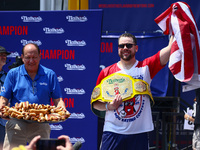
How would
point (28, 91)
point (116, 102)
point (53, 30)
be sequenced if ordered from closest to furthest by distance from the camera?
point (116, 102) < point (28, 91) < point (53, 30)

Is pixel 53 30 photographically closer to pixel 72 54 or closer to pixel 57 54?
pixel 57 54

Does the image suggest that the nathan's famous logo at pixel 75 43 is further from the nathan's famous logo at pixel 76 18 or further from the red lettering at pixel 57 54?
the nathan's famous logo at pixel 76 18

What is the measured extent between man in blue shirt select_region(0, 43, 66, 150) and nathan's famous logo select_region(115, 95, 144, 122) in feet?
2.75

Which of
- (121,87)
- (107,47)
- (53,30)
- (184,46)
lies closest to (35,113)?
(121,87)

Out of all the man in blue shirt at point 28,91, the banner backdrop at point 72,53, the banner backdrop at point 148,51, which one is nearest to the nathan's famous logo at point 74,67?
the banner backdrop at point 72,53

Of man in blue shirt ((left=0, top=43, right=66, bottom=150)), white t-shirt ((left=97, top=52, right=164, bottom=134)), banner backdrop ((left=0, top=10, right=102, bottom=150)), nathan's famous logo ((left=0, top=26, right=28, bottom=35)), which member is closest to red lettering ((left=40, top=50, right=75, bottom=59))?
banner backdrop ((left=0, top=10, right=102, bottom=150))

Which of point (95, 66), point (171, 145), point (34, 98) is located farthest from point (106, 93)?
point (171, 145)

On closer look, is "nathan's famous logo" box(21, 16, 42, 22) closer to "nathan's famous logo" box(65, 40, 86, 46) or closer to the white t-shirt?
"nathan's famous logo" box(65, 40, 86, 46)

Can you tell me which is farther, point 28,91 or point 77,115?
point 77,115

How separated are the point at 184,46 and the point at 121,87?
0.87 meters

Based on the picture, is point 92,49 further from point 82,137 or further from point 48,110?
point 48,110

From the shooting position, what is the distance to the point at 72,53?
23.7ft

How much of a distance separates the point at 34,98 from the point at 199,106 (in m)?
1.99

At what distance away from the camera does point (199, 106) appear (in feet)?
16.1
